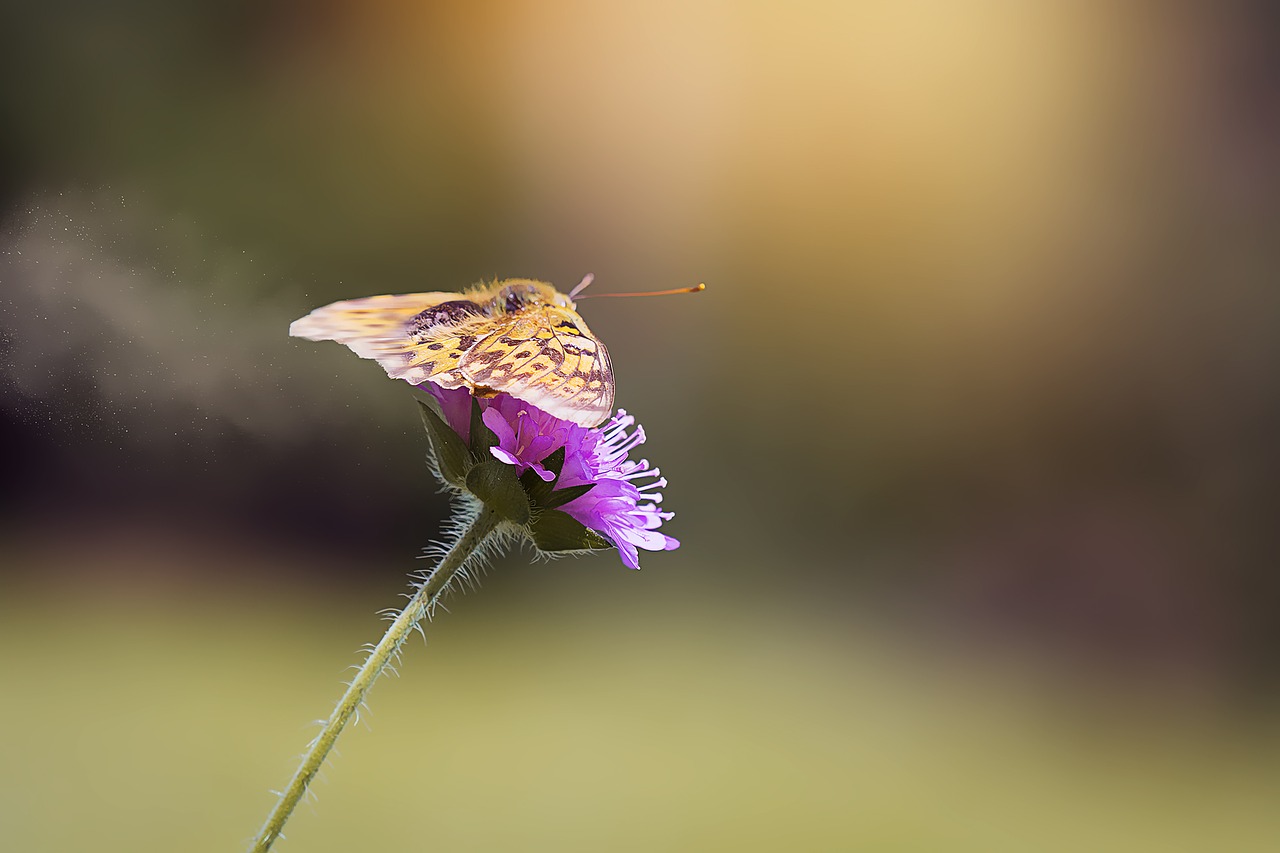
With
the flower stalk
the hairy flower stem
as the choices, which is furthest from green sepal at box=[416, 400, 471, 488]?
the hairy flower stem

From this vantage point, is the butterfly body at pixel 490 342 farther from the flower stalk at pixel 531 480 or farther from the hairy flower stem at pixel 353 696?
the hairy flower stem at pixel 353 696

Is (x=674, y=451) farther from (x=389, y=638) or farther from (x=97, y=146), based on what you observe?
(x=389, y=638)

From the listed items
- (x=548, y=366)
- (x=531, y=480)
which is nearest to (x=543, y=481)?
(x=531, y=480)

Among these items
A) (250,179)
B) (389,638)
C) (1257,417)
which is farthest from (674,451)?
(389,638)

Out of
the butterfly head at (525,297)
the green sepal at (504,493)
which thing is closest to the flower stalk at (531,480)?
the green sepal at (504,493)

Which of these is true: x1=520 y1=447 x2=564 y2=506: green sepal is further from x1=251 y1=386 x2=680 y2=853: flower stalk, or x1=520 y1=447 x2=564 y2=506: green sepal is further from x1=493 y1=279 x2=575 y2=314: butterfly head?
x1=493 y1=279 x2=575 y2=314: butterfly head
